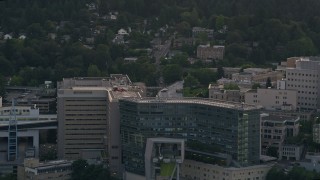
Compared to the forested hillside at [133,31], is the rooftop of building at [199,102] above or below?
below

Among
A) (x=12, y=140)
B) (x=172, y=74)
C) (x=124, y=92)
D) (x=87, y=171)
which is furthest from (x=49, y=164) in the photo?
(x=172, y=74)

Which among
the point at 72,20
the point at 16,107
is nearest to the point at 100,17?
the point at 72,20

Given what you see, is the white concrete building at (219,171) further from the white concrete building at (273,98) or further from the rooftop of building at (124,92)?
the white concrete building at (273,98)

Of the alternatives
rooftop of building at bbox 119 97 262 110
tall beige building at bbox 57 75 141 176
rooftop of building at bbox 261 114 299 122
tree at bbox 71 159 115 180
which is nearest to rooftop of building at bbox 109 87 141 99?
tall beige building at bbox 57 75 141 176

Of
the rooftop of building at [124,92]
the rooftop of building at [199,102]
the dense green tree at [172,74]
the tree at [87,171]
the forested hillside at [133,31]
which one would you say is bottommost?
the tree at [87,171]

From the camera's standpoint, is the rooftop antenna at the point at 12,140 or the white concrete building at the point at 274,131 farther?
the rooftop antenna at the point at 12,140

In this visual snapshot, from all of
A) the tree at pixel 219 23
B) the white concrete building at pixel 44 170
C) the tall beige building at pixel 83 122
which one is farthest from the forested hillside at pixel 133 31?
the white concrete building at pixel 44 170

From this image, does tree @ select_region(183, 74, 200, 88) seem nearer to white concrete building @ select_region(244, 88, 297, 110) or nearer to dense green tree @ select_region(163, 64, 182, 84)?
dense green tree @ select_region(163, 64, 182, 84)

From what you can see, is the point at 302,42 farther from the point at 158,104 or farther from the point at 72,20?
the point at 158,104
